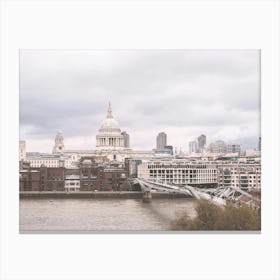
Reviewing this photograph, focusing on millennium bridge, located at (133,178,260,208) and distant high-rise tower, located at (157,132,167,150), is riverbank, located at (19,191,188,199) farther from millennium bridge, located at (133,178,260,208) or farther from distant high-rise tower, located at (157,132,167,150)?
distant high-rise tower, located at (157,132,167,150)

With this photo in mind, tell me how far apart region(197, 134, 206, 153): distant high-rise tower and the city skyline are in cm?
4

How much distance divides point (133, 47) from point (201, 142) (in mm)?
1071

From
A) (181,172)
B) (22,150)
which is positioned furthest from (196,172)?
(22,150)

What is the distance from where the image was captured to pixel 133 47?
562 centimetres

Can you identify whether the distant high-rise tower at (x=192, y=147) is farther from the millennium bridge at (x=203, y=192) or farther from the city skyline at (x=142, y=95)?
the millennium bridge at (x=203, y=192)

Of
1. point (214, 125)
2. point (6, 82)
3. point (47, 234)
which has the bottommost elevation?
point (47, 234)

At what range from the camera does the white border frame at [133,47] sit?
218 inches

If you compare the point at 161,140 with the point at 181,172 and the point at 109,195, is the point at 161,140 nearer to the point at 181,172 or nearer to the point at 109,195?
the point at 181,172

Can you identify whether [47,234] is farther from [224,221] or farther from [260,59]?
[260,59]

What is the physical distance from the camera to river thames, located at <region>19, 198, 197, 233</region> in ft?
18.6

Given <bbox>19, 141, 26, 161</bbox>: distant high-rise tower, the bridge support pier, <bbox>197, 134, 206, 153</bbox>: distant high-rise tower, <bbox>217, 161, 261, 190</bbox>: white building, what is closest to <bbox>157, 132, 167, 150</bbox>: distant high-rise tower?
→ <bbox>197, 134, 206, 153</bbox>: distant high-rise tower
